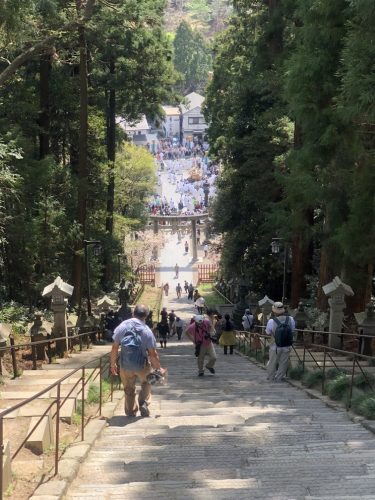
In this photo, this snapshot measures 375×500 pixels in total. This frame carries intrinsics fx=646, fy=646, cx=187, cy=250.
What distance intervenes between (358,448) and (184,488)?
2.08 m

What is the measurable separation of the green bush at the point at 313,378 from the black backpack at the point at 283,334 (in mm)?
659

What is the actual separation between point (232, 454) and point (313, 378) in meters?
4.79

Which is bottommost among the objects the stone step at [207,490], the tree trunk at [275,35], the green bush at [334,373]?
the green bush at [334,373]

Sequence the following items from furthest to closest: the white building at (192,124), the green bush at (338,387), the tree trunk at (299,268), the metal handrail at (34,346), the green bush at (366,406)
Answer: the white building at (192,124) < the tree trunk at (299,268) < the metal handrail at (34,346) < the green bush at (338,387) < the green bush at (366,406)

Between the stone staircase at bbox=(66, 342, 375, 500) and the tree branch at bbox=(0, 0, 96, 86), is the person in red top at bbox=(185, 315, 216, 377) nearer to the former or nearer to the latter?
the stone staircase at bbox=(66, 342, 375, 500)

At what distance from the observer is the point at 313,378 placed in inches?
409

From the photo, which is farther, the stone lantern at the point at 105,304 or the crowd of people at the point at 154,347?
the stone lantern at the point at 105,304

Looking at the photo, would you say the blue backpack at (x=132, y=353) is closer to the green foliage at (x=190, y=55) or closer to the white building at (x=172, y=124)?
the green foliage at (x=190, y=55)

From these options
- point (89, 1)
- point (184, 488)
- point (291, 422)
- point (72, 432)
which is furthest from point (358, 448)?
point (89, 1)

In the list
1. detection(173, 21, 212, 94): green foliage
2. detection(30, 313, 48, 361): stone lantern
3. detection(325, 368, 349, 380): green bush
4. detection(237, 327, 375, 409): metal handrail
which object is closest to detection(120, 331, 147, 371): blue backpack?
detection(237, 327, 375, 409): metal handrail

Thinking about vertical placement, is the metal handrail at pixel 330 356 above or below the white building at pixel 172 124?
below

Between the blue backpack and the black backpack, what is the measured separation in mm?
4077

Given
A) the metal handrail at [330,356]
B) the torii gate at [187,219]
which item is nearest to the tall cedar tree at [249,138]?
the metal handrail at [330,356]

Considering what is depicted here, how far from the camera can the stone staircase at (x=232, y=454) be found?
4750 millimetres
